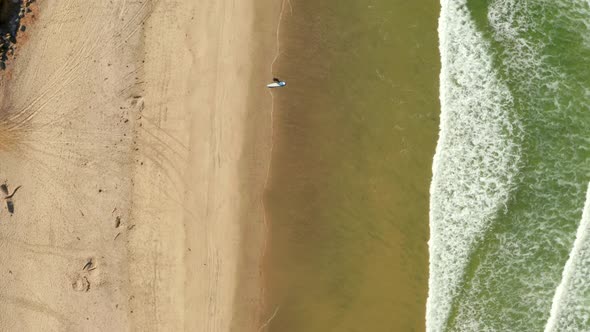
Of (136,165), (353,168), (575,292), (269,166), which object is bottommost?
(575,292)

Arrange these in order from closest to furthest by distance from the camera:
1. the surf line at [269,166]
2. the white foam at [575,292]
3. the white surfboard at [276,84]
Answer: the white foam at [575,292]
the surf line at [269,166]
the white surfboard at [276,84]

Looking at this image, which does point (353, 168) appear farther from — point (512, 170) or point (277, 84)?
point (512, 170)

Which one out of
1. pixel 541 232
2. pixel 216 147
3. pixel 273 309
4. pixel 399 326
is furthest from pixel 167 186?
pixel 541 232

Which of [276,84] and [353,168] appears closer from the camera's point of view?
[353,168]

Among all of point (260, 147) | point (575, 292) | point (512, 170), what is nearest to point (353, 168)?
point (260, 147)

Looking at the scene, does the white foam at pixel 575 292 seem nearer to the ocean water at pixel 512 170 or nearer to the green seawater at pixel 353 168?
the ocean water at pixel 512 170

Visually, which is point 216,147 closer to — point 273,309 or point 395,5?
point 273,309

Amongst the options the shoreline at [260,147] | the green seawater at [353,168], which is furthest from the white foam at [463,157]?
the shoreline at [260,147]
